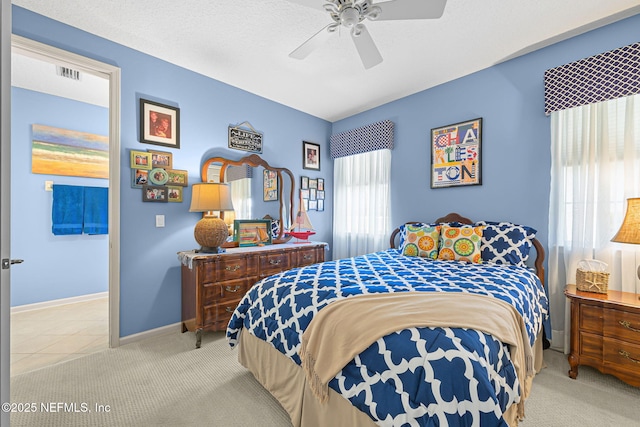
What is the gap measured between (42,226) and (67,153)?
1014 millimetres

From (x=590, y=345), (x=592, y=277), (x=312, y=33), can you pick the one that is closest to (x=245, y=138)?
(x=312, y=33)

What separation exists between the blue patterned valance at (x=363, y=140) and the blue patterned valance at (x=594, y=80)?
5.64ft

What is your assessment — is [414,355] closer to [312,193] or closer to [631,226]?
[631,226]

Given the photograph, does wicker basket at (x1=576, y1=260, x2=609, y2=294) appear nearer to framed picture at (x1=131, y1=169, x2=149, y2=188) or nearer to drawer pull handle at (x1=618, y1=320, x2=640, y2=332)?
drawer pull handle at (x1=618, y1=320, x2=640, y2=332)

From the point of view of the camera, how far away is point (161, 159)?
9.45ft

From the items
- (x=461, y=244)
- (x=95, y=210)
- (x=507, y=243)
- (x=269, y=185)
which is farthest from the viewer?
(x=95, y=210)

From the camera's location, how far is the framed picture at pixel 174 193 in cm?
292

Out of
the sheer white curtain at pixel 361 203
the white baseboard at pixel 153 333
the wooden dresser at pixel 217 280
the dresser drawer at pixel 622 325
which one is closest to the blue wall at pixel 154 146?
the white baseboard at pixel 153 333

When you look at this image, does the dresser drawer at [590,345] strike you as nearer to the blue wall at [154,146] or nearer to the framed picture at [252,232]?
A: the framed picture at [252,232]

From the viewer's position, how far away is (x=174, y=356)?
2.43m

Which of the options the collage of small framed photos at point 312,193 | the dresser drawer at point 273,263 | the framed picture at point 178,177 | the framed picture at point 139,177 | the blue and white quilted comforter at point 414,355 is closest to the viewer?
the blue and white quilted comforter at point 414,355

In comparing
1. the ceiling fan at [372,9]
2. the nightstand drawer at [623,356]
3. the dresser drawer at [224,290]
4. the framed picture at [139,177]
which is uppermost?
the ceiling fan at [372,9]

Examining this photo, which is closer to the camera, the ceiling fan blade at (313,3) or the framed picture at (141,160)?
the ceiling fan blade at (313,3)

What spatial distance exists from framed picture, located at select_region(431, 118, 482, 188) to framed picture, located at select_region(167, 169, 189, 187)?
2.90 meters
